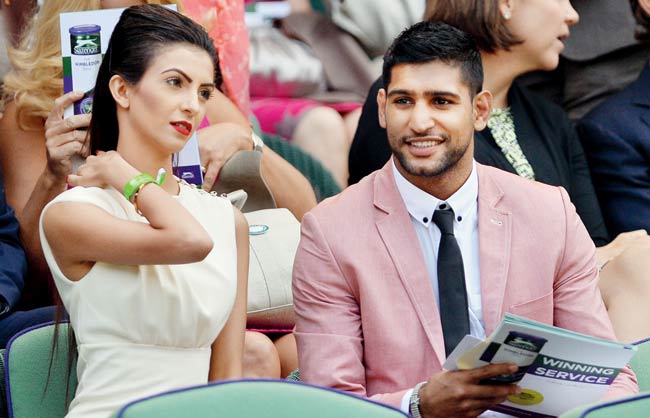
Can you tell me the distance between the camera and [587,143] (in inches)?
171

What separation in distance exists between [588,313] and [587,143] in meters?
1.41

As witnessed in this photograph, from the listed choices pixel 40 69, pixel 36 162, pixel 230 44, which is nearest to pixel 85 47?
pixel 40 69

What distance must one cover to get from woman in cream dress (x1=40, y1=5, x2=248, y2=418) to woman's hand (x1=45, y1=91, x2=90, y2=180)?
0.81 ft

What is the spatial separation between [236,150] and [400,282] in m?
0.77

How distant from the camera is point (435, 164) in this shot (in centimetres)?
306

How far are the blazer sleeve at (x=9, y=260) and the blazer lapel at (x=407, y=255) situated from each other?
93cm

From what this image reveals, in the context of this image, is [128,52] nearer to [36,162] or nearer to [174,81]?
[174,81]

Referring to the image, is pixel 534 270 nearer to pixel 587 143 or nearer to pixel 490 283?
pixel 490 283

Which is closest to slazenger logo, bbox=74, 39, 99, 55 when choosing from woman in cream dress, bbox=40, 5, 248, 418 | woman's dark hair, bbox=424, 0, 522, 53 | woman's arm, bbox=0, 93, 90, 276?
woman's arm, bbox=0, 93, 90, 276

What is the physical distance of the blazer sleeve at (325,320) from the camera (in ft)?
9.55

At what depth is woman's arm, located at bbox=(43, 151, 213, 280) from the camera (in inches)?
104

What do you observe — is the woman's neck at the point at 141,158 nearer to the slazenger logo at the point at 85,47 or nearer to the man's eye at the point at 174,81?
the man's eye at the point at 174,81

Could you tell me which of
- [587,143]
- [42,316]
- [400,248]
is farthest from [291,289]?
[587,143]

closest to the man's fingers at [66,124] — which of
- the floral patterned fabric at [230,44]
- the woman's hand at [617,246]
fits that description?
the floral patterned fabric at [230,44]
